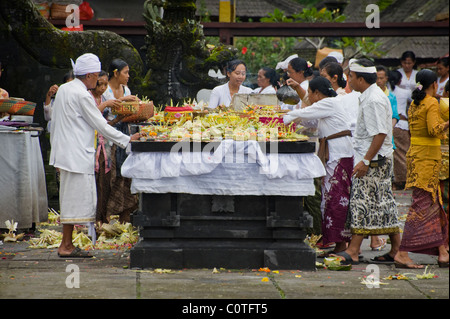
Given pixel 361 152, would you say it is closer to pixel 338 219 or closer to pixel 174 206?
pixel 338 219

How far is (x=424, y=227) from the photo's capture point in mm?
6699

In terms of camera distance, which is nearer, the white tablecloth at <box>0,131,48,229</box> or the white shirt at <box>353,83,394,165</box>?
the white shirt at <box>353,83,394,165</box>

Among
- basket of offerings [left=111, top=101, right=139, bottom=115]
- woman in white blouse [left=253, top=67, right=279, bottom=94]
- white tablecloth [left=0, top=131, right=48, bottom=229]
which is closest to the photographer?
basket of offerings [left=111, top=101, right=139, bottom=115]

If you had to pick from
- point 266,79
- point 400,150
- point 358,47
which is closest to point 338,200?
point 266,79

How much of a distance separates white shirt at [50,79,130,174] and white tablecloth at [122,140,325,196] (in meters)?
0.75

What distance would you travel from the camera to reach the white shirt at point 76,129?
7.05m

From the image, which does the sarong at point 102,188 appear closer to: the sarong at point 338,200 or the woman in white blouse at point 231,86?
the woman in white blouse at point 231,86

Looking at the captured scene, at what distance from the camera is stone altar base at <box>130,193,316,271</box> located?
6445mm

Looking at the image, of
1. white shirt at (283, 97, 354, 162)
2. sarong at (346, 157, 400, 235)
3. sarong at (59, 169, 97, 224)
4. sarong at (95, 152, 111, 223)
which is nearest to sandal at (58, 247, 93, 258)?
sarong at (59, 169, 97, 224)

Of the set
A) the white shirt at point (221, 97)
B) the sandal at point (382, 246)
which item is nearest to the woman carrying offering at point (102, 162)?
the white shirt at point (221, 97)

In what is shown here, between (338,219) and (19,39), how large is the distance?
5810 mm

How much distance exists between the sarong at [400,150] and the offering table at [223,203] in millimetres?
6913

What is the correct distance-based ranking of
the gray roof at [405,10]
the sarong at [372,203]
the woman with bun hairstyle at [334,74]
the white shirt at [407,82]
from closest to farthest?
the sarong at [372,203], the woman with bun hairstyle at [334,74], the white shirt at [407,82], the gray roof at [405,10]

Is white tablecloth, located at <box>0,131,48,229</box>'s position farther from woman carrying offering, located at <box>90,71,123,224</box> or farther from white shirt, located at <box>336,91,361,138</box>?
white shirt, located at <box>336,91,361,138</box>
